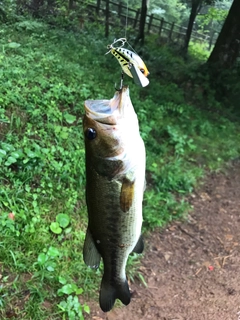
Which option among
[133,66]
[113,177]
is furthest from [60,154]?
[133,66]

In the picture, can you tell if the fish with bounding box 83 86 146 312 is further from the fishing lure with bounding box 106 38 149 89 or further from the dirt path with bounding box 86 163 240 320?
the dirt path with bounding box 86 163 240 320

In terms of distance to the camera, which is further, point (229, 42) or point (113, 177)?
point (229, 42)

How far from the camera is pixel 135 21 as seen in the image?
46.6 ft

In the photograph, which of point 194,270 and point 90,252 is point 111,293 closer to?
point 90,252

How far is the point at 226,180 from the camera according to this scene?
22.0ft

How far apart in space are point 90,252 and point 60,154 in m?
3.11

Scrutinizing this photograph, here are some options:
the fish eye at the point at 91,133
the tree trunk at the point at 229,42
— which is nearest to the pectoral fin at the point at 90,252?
the fish eye at the point at 91,133

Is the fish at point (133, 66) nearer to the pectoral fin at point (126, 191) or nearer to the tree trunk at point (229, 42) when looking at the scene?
the pectoral fin at point (126, 191)

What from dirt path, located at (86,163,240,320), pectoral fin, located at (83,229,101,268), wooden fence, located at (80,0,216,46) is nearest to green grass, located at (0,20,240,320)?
dirt path, located at (86,163,240,320)

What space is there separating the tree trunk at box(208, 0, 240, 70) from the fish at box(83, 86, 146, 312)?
333 inches

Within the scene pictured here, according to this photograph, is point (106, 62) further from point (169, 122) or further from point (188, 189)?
point (188, 189)

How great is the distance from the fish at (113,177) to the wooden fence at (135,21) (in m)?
11.0

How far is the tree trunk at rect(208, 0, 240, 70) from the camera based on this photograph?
9.17 metres

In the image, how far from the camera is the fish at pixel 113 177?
1.55m
